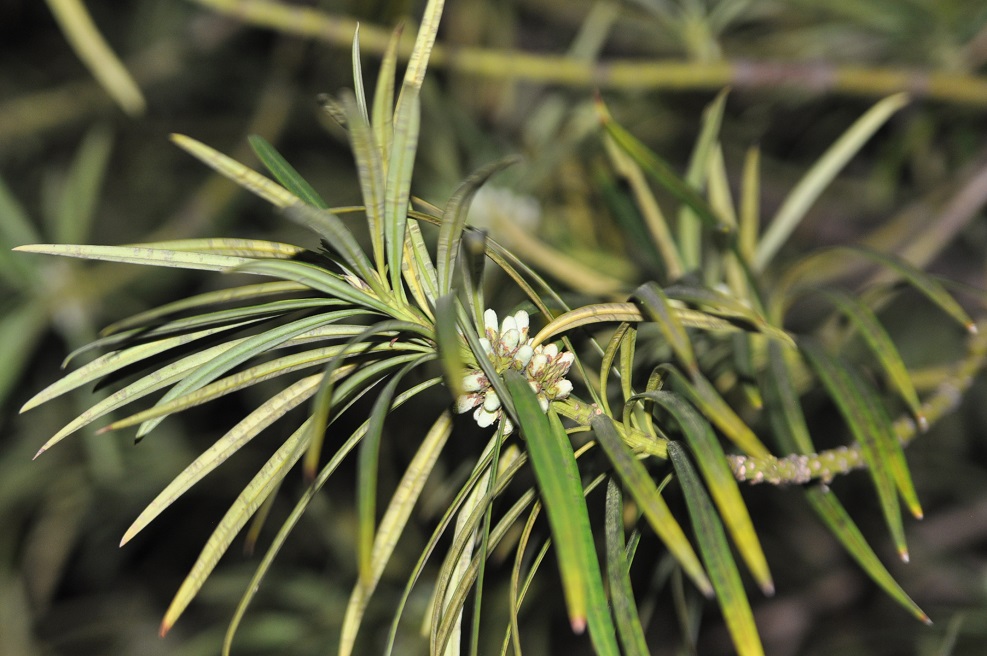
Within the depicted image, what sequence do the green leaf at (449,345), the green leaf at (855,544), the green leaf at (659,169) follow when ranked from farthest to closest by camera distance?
the green leaf at (659,169) < the green leaf at (855,544) < the green leaf at (449,345)

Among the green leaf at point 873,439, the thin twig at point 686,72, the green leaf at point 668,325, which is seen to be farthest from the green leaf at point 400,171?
the thin twig at point 686,72

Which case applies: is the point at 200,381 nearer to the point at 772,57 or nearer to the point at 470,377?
the point at 470,377

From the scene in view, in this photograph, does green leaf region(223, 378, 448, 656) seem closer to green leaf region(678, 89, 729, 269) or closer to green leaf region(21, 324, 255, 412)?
green leaf region(21, 324, 255, 412)

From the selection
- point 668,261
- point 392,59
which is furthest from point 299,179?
point 668,261

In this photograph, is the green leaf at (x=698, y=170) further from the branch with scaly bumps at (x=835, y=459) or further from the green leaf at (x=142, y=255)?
the green leaf at (x=142, y=255)

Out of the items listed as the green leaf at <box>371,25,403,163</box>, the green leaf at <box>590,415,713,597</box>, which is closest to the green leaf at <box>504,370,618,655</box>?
the green leaf at <box>590,415,713,597</box>
